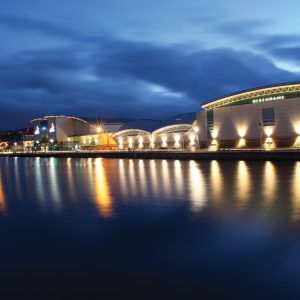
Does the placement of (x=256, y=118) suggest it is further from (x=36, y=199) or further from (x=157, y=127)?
(x=36, y=199)

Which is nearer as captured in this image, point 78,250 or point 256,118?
point 78,250

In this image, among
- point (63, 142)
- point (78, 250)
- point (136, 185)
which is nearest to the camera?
point (78, 250)

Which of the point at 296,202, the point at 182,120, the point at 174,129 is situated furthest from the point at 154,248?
the point at 174,129

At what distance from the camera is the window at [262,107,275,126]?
45.8 m

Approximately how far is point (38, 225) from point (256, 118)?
40658 mm

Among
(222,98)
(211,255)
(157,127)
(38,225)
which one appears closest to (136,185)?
(38,225)

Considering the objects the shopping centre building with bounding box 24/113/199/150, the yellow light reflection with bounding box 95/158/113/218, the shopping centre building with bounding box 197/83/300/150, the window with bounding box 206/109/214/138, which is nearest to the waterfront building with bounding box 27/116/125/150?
the shopping centre building with bounding box 24/113/199/150

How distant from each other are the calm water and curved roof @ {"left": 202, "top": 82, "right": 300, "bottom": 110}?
34283mm

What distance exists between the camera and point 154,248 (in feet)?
24.1

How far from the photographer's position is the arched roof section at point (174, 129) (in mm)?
61922

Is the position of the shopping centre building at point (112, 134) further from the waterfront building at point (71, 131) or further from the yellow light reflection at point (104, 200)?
the yellow light reflection at point (104, 200)

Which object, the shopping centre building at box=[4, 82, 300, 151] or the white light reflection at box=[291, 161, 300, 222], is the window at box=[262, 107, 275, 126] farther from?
the white light reflection at box=[291, 161, 300, 222]

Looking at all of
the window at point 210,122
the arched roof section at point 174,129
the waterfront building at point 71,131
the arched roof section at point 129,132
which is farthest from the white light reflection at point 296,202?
the waterfront building at point 71,131

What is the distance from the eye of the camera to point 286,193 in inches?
541
